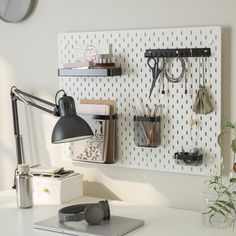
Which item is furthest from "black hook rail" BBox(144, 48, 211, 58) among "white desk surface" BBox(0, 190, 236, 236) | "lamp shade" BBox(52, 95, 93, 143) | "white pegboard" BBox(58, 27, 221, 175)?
"white desk surface" BBox(0, 190, 236, 236)

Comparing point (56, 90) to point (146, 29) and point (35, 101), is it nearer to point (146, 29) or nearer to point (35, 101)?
point (35, 101)

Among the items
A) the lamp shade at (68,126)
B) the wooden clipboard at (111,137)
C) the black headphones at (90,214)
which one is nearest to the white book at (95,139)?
the wooden clipboard at (111,137)

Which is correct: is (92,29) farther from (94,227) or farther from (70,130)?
(94,227)

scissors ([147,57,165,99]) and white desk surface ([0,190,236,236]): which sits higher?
scissors ([147,57,165,99])

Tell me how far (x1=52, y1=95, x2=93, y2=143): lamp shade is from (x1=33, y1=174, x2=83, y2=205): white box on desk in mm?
239

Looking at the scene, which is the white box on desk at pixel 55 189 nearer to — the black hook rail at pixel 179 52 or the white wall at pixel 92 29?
the white wall at pixel 92 29

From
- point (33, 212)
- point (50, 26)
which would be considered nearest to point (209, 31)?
point (50, 26)

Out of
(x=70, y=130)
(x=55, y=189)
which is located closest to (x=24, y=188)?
(x=55, y=189)

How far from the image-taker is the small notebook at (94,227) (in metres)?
1.88

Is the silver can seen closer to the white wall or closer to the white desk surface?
the white desk surface

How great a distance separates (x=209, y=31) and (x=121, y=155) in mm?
644

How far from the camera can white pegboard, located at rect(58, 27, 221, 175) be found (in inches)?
83.0

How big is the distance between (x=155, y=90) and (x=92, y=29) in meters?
0.40

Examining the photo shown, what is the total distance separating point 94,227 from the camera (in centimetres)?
193
